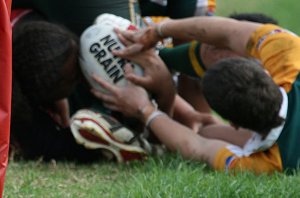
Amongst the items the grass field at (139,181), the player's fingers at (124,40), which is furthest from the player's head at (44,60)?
the grass field at (139,181)

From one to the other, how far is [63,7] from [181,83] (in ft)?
3.00

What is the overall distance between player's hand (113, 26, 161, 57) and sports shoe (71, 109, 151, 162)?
1.24 ft

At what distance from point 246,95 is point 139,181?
0.62m

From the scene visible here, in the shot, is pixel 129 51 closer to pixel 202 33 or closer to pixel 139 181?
pixel 202 33

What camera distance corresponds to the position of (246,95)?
352 centimetres

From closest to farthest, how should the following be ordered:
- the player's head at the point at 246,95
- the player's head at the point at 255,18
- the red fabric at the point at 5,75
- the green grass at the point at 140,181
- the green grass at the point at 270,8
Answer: the red fabric at the point at 5,75, the green grass at the point at 140,181, the player's head at the point at 246,95, the player's head at the point at 255,18, the green grass at the point at 270,8

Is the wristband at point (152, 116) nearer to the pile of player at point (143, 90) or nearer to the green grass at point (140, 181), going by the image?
the pile of player at point (143, 90)

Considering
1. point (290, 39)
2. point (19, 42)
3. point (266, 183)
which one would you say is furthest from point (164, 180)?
point (19, 42)

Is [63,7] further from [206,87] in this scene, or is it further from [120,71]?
[206,87]

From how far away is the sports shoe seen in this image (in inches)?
157

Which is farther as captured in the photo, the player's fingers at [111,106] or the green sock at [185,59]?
the green sock at [185,59]

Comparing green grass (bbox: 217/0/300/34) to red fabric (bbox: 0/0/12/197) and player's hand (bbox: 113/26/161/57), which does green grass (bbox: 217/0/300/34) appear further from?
red fabric (bbox: 0/0/12/197)

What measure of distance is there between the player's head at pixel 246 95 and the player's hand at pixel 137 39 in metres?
0.70

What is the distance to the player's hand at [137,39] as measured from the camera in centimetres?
420
